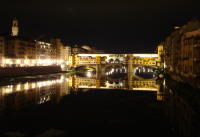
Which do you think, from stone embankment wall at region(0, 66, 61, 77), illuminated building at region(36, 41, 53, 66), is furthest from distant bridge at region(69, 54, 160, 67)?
stone embankment wall at region(0, 66, 61, 77)

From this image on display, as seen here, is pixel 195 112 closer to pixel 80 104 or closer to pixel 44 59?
pixel 80 104

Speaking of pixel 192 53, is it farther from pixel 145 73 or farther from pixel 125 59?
pixel 145 73

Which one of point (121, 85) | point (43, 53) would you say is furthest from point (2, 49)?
point (121, 85)

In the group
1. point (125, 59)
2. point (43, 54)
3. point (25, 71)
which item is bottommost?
point (25, 71)


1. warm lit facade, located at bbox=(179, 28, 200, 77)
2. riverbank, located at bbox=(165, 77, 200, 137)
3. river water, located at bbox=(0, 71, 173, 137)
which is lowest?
river water, located at bbox=(0, 71, 173, 137)

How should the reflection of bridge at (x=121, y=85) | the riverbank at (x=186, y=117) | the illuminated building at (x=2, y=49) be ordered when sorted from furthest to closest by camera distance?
the illuminated building at (x=2, y=49) → the reflection of bridge at (x=121, y=85) → the riverbank at (x=186, y=117)

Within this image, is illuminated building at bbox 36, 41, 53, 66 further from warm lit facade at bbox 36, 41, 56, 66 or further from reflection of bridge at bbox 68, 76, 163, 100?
reflection of bridge at bbox 68, 76, 163, 100

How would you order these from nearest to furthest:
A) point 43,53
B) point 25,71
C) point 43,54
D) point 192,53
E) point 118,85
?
point 192,53 → point 118,85 → point 25,71 → point 43,54 → point 43,53

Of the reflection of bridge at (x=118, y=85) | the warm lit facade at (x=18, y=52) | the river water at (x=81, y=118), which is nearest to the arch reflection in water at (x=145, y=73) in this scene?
the reflection of bridge at (x=118, y=85)

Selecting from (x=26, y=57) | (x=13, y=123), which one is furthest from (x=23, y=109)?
(x=26, y=57)

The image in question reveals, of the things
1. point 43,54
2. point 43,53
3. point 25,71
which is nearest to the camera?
point 25,71

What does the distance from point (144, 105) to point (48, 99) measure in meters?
10.1

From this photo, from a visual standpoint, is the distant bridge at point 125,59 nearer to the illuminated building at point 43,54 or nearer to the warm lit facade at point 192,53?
the illuminated building at point 43,54

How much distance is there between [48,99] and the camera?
91.6 feet
